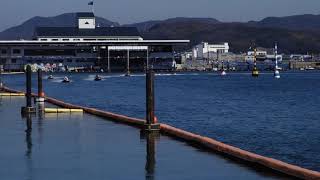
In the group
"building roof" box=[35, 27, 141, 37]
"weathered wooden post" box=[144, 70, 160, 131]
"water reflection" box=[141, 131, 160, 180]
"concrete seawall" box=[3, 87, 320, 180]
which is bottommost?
"water reflection" box=[141, 131, 160, 180]

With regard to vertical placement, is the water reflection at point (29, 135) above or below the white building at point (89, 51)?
below

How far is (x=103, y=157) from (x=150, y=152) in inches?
56.0

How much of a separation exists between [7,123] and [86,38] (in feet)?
528

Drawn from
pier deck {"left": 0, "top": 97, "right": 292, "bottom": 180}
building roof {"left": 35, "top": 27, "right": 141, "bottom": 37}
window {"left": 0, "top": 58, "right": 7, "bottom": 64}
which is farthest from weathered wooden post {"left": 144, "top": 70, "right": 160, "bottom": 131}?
window {"left": 0, "top": 58, "right": 7, "bottom": 64}

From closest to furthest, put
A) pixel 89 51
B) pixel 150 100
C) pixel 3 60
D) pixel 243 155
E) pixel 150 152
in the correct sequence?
pixel 243 155
pixel 150 152
pixel 150 100
pixel 89 51
pixel 3 60

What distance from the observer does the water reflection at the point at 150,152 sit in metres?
14.6

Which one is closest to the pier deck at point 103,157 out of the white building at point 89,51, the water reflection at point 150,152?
the water reflection at point 150,152

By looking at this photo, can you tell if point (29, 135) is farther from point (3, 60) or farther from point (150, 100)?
point (3, 60)

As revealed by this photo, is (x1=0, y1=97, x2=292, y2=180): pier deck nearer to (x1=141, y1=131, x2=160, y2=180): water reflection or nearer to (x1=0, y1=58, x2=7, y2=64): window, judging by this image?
(x1=141, y1=131, x2=160, y2=180): water reflection

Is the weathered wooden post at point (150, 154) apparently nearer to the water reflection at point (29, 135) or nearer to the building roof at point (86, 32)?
the water reflection at point (29, 135)

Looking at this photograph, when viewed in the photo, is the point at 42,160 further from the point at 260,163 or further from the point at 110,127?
the point at 110,127

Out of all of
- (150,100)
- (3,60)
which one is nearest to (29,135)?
(150,100)

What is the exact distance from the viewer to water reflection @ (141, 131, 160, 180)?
1458cm

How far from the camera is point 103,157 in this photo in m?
16.9
